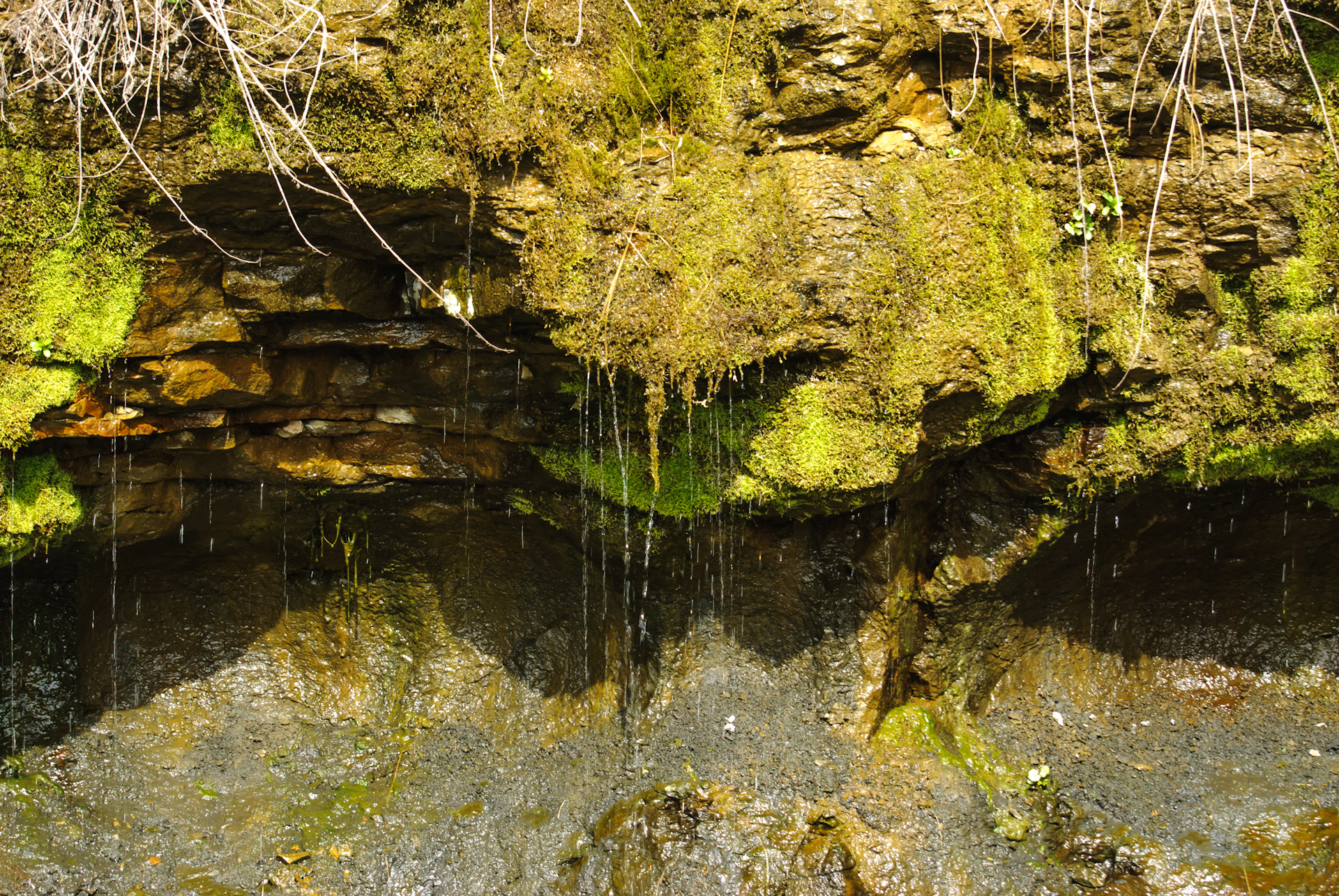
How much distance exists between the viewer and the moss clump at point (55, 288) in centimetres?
400

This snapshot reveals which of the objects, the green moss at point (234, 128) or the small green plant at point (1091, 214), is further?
the small green plant at point (1091, 214)

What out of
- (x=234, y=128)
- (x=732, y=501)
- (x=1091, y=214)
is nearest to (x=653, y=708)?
(x=732, y=501)

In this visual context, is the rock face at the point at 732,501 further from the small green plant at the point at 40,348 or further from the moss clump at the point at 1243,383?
the small green plant at the point at 40,348

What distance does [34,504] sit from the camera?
4465 mm

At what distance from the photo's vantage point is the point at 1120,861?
14.4 feet

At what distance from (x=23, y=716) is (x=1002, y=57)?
660 centimetres

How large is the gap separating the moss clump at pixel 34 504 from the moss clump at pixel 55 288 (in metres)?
0.28

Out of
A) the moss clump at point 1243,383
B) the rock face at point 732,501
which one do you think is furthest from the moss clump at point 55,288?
the moss clump at point 1243,383

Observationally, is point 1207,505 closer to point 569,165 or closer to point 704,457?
point 704,457

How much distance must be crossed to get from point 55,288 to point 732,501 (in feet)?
11.2

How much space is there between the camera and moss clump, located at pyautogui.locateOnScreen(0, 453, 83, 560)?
439 centimetres

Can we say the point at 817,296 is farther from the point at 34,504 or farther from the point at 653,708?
the point at 34,504

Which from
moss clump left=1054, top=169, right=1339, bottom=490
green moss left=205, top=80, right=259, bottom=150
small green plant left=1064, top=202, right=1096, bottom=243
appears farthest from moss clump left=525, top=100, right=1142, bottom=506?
green moss left=205, top=80, right=259, bottom=150

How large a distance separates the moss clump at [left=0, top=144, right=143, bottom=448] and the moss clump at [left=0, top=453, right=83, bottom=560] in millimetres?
280
